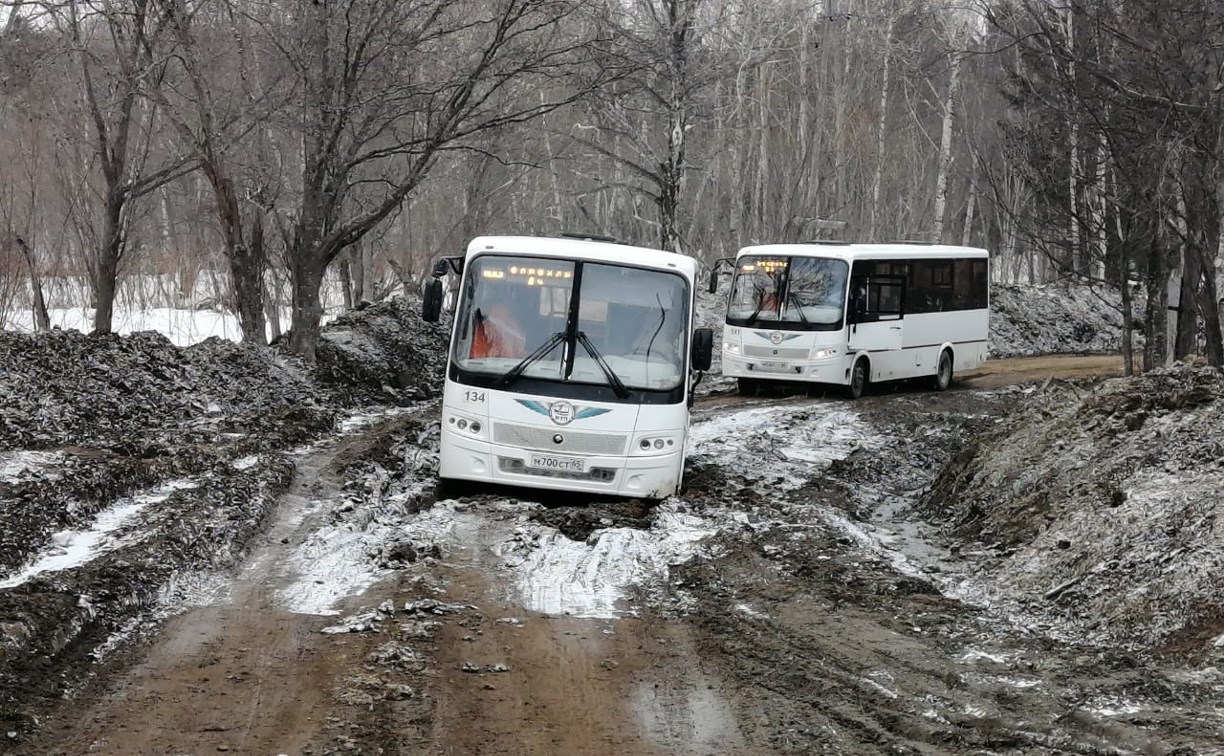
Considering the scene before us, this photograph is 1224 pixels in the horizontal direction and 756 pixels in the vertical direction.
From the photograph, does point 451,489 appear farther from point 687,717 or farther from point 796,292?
point 796,292

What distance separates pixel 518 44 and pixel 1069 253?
37.3ft

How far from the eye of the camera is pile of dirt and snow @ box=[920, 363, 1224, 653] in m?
8.27

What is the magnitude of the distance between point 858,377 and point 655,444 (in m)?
12.5

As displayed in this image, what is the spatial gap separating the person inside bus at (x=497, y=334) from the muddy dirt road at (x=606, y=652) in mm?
1452

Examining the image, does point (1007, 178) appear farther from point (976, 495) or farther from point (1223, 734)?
point (1223, 734)

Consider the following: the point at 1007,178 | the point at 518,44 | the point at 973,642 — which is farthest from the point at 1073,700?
the point at 1007,178

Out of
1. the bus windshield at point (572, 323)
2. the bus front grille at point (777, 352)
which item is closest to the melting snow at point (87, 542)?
the bus windshield at point (572, 323)

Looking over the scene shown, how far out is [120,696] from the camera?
643 cm

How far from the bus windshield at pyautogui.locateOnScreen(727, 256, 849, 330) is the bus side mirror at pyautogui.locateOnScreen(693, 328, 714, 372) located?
11.0m

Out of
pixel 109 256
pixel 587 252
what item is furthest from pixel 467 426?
pixel 109 256

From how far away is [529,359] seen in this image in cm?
1270

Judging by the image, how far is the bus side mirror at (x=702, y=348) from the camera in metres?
12.9

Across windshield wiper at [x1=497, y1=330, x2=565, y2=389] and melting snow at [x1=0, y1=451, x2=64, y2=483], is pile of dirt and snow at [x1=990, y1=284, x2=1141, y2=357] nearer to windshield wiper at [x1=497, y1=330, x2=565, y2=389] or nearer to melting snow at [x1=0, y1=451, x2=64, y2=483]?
windshield wiper at [x1=497, y1=330, x2=565, y2=389]

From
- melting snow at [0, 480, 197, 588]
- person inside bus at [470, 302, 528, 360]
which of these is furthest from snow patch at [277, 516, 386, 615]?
person inside bus at [470, 302, 528, 360]
